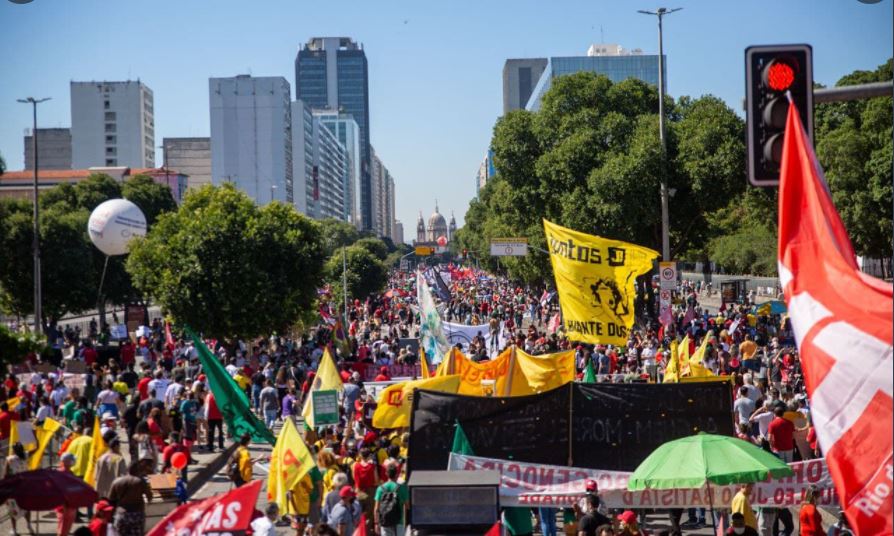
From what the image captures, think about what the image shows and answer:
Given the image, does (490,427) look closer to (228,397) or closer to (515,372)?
(228,397)

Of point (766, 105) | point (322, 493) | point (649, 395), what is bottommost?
point (322, 493)

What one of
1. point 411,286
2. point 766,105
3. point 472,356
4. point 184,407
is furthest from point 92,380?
point 411,286

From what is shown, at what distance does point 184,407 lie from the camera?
64.8 ft

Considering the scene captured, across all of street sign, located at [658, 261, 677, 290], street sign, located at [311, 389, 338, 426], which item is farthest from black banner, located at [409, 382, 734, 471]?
street sign, located at [658, 261, 677, 290]

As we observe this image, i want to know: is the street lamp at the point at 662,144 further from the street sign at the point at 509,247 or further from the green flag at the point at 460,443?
the green flag at the point at 460,443

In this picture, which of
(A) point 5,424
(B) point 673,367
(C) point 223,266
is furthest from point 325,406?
(C) point 223,266

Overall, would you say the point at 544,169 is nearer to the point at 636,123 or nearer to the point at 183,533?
the point at 636,123

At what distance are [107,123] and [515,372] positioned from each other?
158 metres

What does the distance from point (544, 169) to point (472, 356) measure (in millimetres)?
18727

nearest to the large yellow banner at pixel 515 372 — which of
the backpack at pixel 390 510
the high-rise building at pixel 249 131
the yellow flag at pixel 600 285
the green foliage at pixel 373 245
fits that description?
the yellow flag at pixel 600 285

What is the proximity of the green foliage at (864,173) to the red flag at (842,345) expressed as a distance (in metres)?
39.4

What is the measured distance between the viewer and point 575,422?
41.4ft

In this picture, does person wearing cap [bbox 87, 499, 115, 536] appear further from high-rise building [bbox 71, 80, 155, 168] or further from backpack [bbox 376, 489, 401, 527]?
high-rise building [bbox 71, 80, 155, 168]

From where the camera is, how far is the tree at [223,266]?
114ft
